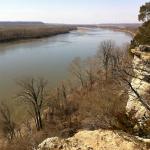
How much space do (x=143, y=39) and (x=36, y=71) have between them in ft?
53.3

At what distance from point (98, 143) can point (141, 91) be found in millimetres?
5940

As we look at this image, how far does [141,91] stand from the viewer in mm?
12344

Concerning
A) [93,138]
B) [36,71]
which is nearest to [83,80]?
[36,71]

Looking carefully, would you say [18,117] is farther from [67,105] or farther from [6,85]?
[6,85]

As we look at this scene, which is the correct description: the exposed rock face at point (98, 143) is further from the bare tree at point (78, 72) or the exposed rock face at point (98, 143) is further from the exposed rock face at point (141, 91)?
the bare tree at point (78, 72)

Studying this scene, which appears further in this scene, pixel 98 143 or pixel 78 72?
A: pixel 78 72

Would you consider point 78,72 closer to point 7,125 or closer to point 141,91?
point 7,125

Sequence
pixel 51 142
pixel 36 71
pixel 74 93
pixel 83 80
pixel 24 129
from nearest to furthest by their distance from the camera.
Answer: pixel 51 142 < pixel 24 129 < pixel 74 93 < pixel 83 80 < pixel 36 71

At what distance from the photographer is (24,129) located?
64.0 ft

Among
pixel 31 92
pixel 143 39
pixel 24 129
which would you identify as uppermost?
pixel 143 39

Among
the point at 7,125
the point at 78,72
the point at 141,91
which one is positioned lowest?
the point at 7,125

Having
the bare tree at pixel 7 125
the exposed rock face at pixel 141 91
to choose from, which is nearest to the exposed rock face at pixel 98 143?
the exposed rock face at pixel 141 91

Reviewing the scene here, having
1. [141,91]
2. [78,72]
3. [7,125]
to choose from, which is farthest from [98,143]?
[78,72]

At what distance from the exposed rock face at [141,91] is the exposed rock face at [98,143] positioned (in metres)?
1.11
